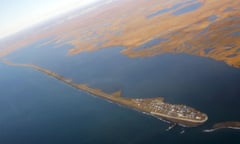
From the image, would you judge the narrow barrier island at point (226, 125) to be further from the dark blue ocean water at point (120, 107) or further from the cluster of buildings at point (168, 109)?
the cluster of buildings at point (168, 109)

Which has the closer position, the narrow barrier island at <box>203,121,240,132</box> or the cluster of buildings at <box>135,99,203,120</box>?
the narrow barrier island at <box>203,121,240,132</box>

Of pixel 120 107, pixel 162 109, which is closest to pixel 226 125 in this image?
pixel 162 109

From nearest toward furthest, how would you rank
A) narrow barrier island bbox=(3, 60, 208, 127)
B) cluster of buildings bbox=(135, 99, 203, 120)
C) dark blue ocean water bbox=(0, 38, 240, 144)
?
narrow barrier island bbox=(3, 60, 208, 127) < dark blue ocean water bbox=(0, 38, 240, 144) < cluster of buildings bbox=(135, 99, 203, 120)

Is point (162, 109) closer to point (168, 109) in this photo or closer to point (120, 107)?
point (168, 109)

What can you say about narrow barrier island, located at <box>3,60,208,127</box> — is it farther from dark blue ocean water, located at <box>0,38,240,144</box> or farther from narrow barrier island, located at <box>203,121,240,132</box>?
narrow barrier island, located at <box>203,121,240,132</box>

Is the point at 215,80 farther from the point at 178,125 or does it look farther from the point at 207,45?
the point at 207,45

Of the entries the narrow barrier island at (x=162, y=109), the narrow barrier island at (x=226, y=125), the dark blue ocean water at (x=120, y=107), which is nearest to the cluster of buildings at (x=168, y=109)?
the narrow barrier island at (x=162, y=109)

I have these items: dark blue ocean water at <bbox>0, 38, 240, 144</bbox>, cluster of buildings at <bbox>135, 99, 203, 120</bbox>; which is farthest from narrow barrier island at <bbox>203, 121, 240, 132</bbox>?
cluster of buildings at <bbox>135, 99, 203, 120</bbox>

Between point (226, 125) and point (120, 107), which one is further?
point (120, 107)
